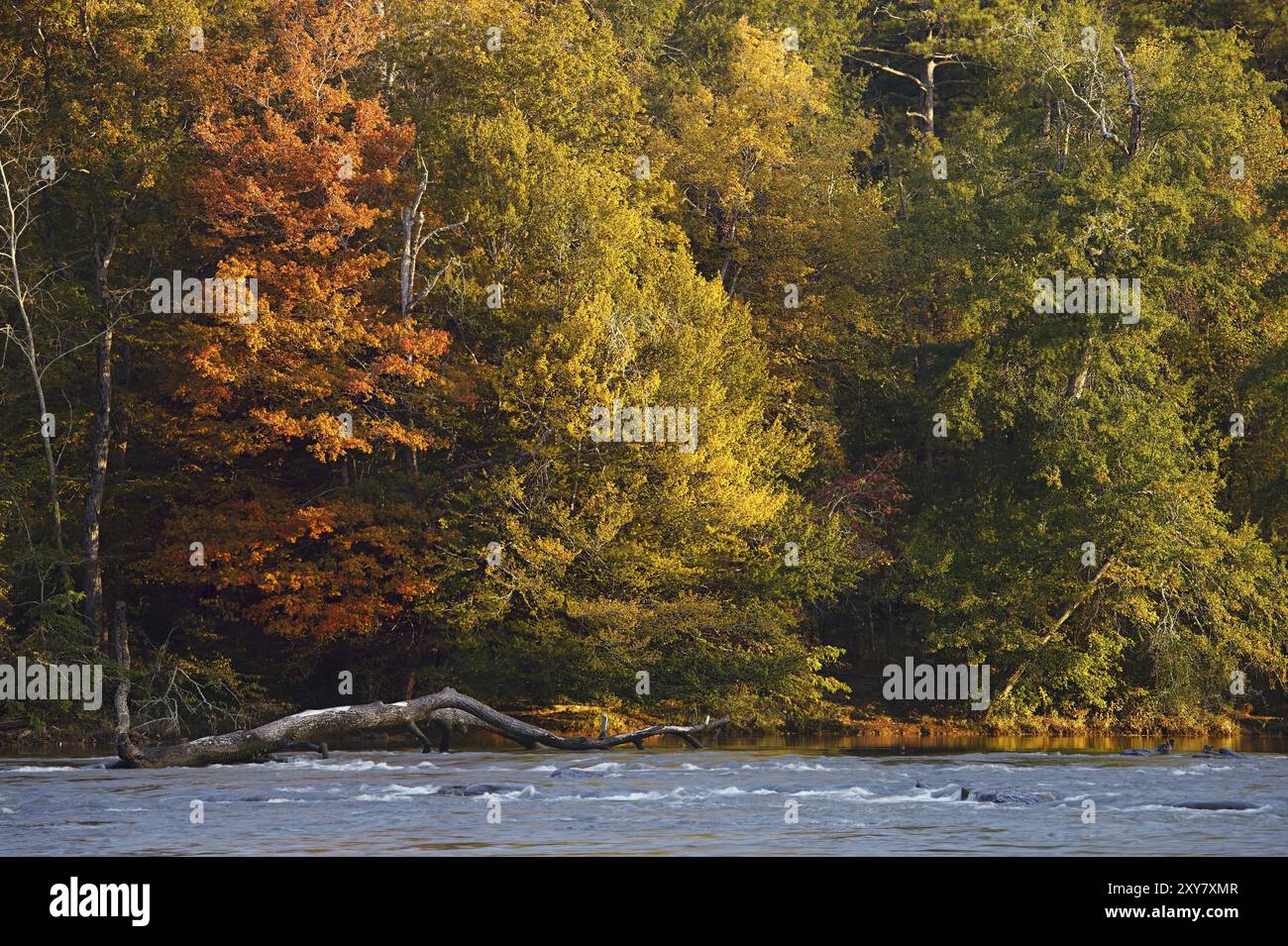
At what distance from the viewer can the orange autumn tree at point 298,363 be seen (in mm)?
40125

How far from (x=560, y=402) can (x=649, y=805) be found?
16806mm

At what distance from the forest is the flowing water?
22.1ft

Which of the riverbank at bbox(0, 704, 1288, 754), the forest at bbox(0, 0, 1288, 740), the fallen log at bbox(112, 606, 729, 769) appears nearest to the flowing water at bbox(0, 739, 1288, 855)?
the fallen log at bbox(112, 606, 729, 769)

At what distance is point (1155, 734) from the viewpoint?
132ft

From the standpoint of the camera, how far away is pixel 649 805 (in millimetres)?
24297

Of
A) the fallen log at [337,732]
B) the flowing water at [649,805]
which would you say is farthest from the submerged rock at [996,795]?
the fallen log at [337,732]

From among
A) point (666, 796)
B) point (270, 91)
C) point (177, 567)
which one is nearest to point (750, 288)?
point (270, 91)

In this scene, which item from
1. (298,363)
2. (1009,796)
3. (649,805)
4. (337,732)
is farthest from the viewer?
(298,363)

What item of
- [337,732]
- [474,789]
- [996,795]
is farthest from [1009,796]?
[337,732]

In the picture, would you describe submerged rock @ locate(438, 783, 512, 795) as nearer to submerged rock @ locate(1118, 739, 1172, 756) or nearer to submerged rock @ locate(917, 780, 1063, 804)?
submerged rock @ locate(917, 780, 1063, 804)

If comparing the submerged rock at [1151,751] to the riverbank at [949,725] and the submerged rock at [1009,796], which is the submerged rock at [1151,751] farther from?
the submerged rock at [1009,796]

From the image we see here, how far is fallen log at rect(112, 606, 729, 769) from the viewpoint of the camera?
30.0 m

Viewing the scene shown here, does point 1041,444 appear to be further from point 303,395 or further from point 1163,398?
point 303,395

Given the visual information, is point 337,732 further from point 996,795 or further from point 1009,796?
point 1009,796
